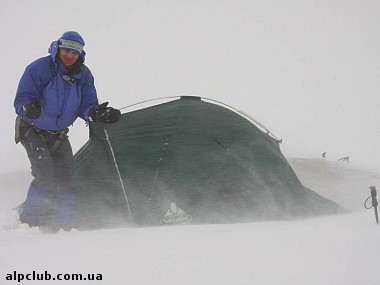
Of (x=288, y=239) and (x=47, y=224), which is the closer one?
(x=288, y=239)

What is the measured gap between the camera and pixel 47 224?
3.82 meters

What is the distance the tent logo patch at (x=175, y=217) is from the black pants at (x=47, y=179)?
90 centimetres

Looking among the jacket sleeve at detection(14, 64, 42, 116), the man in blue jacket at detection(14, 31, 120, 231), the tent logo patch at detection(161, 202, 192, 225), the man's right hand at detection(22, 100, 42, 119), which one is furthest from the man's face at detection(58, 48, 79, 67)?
the tent logo patch at detection(161, 202, 192, 225)

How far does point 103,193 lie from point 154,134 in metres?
0.81

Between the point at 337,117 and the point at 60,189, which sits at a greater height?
the point at 337,117

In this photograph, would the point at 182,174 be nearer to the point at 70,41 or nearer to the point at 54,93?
the point at 54,93

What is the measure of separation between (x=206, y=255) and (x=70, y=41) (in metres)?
2.23

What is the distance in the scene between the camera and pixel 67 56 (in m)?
3.72

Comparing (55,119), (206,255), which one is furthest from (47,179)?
(206,255)

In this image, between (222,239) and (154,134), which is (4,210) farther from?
(222,239)

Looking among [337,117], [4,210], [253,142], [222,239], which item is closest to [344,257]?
[222,239]

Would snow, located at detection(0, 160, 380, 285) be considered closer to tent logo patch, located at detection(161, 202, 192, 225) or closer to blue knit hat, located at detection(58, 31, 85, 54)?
tent logo patch, located at detection(161, 202, 192, 225)

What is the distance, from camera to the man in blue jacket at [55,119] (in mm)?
3705

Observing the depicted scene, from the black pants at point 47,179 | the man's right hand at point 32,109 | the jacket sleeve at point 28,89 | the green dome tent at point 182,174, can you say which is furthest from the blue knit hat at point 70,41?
the green dome tent at point 182,174
